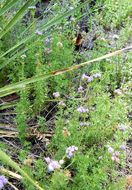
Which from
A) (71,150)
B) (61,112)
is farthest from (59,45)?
(71,150)

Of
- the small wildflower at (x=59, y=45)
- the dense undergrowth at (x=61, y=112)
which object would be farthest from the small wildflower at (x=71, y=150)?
the small wildflower at (x=59, y=45)

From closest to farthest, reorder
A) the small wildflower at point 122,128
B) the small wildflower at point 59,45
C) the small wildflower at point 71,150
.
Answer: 1. the small wildflower at point 71,150
2. the small wildflower at point 122,128
3. the small wildflower at point 59,45

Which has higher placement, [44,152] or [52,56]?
[52,56]

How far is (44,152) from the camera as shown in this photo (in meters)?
2.35

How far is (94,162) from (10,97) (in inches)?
34.4

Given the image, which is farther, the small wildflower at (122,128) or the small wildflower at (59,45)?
the small wildflower at (59,45)

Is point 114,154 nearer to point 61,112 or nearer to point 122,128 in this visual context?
point 122,128

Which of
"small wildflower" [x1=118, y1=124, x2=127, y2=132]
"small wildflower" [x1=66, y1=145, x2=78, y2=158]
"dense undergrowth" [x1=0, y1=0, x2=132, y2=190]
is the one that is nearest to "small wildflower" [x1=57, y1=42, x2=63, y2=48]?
"dense undergrowth" [x1=0, y1=0, x2=132, y2=190]

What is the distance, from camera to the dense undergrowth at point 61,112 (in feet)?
6.52

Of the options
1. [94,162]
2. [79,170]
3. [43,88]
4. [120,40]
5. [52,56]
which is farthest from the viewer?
[120,40]

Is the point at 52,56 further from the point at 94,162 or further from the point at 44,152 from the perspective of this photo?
the point at 94,162

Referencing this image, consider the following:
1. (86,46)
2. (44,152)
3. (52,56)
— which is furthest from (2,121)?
(86,46)

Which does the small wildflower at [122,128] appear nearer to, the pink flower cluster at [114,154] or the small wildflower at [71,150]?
the pink flower cluster at [114,154]

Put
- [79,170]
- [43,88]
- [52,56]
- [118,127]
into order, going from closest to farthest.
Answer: [79,170] → [118,127] → [43,88] → [52,56]
